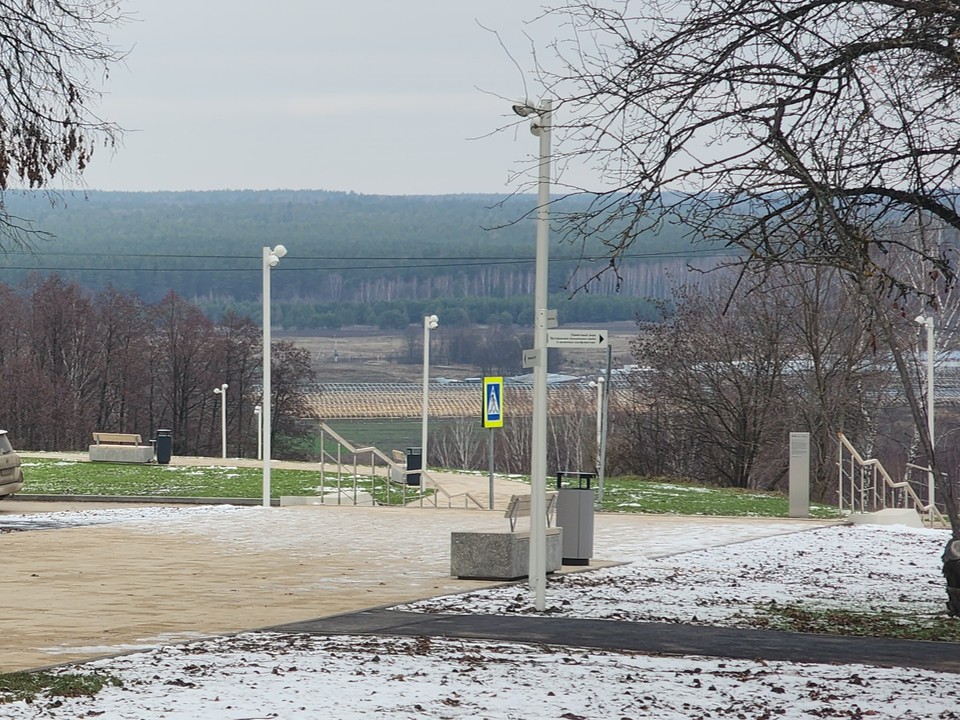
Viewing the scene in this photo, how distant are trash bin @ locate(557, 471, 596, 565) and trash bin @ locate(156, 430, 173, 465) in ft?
91.4

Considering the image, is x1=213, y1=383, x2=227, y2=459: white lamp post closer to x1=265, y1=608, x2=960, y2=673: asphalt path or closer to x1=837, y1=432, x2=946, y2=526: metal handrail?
x1=837, y1=432, x2=946, y2=526: metal handrail

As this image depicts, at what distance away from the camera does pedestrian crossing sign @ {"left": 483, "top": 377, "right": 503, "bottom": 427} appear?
1125 inches

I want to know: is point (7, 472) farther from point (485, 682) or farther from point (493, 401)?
point (485, 682)

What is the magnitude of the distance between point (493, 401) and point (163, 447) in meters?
18.3

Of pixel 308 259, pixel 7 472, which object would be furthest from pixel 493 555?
pixel 308 259

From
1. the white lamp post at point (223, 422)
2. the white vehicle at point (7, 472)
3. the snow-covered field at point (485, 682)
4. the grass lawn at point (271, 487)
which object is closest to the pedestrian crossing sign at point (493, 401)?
the grass lawn at point (271, 487)

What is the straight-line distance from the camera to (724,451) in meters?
55.8

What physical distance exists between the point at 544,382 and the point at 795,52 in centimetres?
350

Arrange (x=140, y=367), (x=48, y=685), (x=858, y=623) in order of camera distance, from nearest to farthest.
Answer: (x=48, y=685) < (x=858, y=623) < (x=140, y=367)

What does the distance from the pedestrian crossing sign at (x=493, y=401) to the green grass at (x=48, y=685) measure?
62.4 ft

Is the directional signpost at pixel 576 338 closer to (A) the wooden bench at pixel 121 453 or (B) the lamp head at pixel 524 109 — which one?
(B) the lamp head at pixel 524 109

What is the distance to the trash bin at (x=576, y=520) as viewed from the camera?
1750cm

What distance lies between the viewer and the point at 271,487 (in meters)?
35.7

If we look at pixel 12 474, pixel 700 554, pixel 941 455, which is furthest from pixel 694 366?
pixel 700 554
